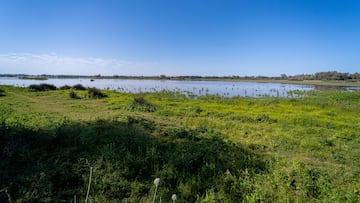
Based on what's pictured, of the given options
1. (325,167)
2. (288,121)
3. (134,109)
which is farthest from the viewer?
(134,109)

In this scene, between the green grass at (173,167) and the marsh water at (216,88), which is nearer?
the green grass at (173,167)

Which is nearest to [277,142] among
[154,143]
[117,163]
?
[154,143]

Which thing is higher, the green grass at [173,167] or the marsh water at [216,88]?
the marsh water at [216,88]

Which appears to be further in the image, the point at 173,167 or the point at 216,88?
the point at 216,88

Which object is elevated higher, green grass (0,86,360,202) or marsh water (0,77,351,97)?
marsh water (0,77,351,97)

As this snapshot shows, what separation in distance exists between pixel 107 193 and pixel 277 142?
19.6 ft

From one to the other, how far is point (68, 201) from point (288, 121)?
10529 mm

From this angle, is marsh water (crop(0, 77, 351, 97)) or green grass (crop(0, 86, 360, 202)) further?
marsh water (crop(0, 77, 351, 97))

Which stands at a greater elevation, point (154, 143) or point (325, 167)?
point (154, 143)

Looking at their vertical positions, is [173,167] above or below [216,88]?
below

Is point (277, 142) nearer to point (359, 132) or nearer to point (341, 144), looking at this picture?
point (341, 144)

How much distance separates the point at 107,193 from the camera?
3654 millimetres

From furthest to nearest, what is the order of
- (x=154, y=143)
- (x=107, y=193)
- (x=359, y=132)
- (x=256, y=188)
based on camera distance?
1. (x=359, y=132)
2. (x=154, y=143)
3. (x=256, y=188)
4. (x=107, y=193)

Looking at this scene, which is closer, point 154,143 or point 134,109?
point 154,143
